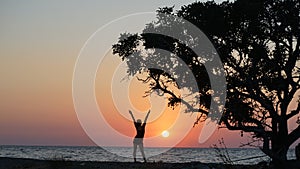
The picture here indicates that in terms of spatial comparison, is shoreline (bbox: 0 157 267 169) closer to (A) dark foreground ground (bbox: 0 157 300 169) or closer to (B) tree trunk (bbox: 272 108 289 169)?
(A) dark foreground ground (bbox: 0 157 300 169)

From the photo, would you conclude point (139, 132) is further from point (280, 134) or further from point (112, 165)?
point (280, 134)

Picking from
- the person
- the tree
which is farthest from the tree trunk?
the person

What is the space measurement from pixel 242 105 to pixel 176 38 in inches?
182

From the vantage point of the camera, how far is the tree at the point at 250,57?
23.1m

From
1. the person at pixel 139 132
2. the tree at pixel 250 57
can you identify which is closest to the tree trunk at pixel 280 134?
the tree at pixel 250 57

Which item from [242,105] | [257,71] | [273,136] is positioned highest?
[257,71]

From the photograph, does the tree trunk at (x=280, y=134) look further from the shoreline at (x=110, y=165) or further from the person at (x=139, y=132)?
the person at (x=139, y=132)

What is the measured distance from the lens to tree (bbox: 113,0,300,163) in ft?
75.9

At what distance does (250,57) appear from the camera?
930 inches

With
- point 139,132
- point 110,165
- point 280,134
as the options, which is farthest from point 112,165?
point 280,134

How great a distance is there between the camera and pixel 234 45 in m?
24.0

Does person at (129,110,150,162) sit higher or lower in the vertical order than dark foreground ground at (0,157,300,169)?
higher

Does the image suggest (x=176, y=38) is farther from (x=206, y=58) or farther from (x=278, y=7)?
(x=278, y=7)

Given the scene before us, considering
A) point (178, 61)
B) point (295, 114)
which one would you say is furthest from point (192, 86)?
point (295, 114)
